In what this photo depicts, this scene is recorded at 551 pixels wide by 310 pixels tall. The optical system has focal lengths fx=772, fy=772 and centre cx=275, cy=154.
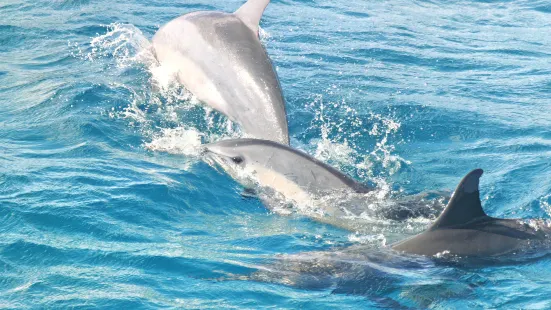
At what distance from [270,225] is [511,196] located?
314cm

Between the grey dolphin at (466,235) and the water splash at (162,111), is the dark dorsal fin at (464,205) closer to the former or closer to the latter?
the grey dolphin at (466,235)

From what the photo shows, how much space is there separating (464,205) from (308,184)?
2.29 meters

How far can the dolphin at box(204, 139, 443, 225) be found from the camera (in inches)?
336

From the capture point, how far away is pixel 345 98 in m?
12.8

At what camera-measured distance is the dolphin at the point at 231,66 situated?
399 inches

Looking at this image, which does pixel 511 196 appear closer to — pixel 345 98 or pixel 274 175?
pixel 274 175

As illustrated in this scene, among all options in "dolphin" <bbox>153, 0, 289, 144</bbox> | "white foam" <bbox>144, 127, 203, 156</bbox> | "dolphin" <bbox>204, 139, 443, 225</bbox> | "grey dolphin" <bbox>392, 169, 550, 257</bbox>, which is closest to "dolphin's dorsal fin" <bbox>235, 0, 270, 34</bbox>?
"dolphin" <bbox>153, 0, 289, 144</bbox>

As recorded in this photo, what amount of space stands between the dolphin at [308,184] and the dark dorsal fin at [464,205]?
138 centimetres

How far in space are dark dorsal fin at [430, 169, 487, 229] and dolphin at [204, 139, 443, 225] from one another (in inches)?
54.2

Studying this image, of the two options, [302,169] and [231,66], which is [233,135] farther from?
[302,169]

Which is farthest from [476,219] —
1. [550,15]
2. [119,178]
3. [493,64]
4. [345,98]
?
[550,15]

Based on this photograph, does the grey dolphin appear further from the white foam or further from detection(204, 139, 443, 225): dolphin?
the white foam

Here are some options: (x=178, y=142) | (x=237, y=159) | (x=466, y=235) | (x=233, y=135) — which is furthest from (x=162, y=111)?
(x=466, y=235)

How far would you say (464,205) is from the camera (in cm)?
699
